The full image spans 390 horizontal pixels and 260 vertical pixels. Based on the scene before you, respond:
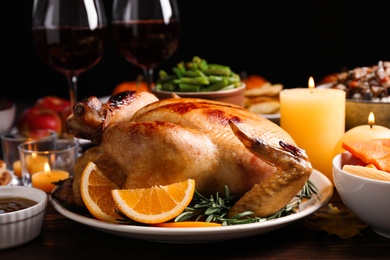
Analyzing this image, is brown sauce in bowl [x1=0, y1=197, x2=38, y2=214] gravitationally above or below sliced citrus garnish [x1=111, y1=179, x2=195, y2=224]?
below

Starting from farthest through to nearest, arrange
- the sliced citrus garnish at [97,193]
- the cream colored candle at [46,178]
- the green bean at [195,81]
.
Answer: the green bean at [195,81], the cream colored candle at [46,178], the sliced citrus garnish at [97,193]

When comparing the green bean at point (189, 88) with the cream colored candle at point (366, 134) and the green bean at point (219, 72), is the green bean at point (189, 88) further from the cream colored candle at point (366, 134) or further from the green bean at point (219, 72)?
the cream colored candle at point (366, 134)

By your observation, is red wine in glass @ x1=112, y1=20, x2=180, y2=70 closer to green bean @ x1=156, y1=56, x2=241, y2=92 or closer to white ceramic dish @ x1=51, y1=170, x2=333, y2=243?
green bean @ x1=156, y1=56, x2=241, y2=92

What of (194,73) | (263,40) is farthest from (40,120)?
(263,40)

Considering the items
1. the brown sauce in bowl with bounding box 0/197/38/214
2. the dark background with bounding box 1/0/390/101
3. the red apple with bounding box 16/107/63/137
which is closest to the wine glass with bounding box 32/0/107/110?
the red apple with bounding box 16/107/63/137

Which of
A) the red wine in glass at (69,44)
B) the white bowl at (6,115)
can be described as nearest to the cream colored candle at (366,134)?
the red wine in glass at (69,44)

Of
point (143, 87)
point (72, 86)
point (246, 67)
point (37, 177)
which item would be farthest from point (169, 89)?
point (246, 67)

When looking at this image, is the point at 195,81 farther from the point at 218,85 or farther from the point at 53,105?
the point at 53,105
